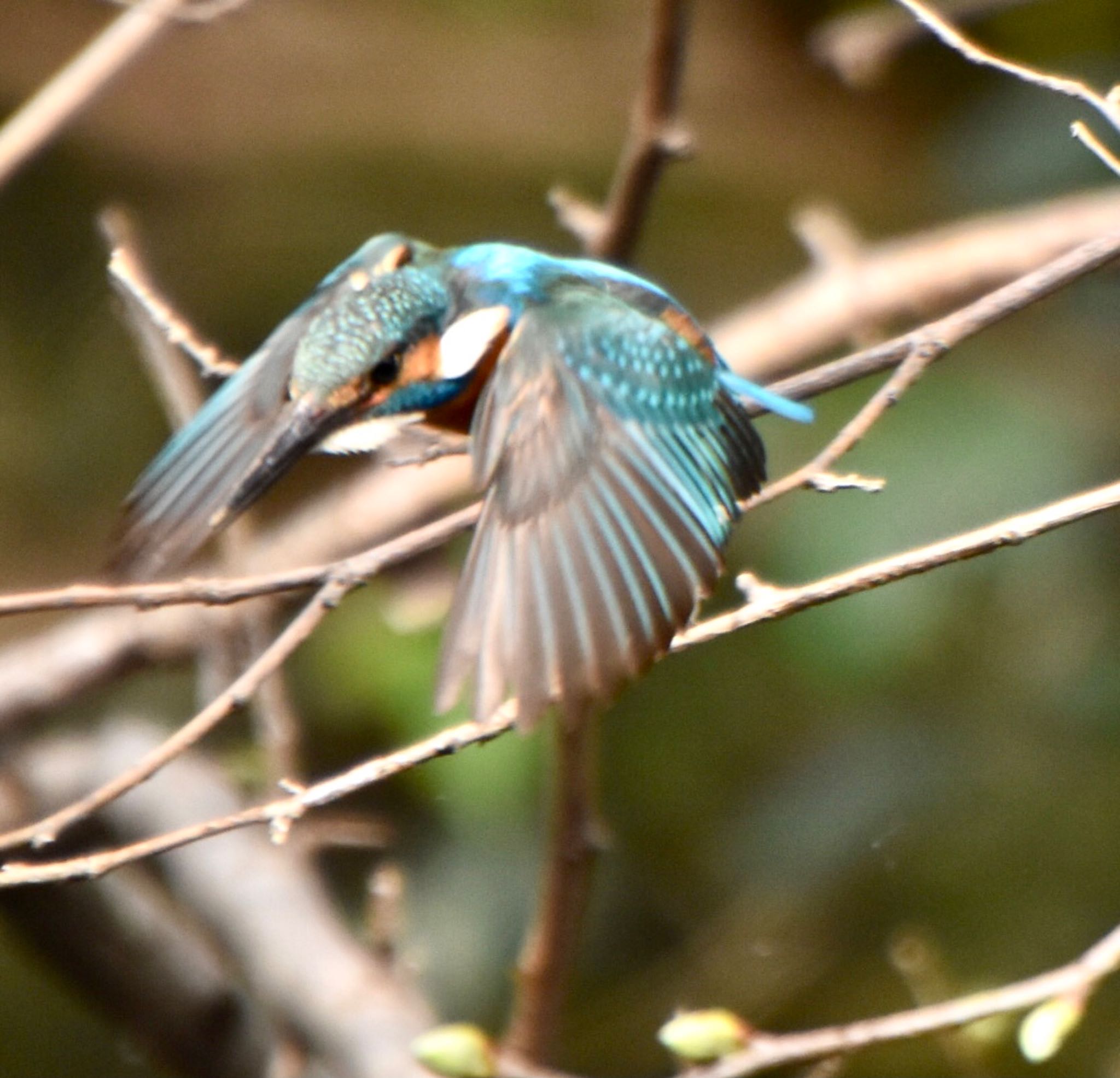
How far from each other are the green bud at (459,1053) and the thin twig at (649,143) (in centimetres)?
88

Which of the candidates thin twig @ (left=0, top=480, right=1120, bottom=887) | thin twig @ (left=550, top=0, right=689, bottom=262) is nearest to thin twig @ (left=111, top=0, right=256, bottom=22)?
thin twig @ (left=550, top=0, right=689, bottom=262)

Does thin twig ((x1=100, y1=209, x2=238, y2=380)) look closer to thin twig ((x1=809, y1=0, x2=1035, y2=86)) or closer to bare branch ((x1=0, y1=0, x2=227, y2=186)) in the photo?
bare branch ((x1=0, y1=0, x2=227, y2=186))

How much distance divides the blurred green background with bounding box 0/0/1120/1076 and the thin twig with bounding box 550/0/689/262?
18.9 inches

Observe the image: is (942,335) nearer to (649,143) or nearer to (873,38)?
(649,143)

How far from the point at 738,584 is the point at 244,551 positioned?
95 centimetres

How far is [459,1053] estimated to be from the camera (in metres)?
1.11

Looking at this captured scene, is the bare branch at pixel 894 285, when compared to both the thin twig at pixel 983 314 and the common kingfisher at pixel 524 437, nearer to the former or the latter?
the common kingfisher at pixel 524 437

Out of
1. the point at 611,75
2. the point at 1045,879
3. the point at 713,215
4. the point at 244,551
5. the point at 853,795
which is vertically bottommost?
the point at 1045,879

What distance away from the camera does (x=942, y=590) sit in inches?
86.7

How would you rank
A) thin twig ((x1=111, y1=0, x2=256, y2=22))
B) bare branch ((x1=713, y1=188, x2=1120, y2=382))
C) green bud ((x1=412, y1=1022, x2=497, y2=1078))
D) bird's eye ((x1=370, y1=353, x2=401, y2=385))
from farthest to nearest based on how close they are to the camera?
bare branch ((x1=713, y1=188, x2=1120, y2=382)) → thin twig ((x1=111, y1=0, x2=256, y2=22)) → bird's eye ((x1=370, y1=353, x2=401, y2=385)) → green bud ((x1=412, y1=1022, x2=497, y2=1078))

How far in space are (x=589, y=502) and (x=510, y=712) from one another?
20 cm

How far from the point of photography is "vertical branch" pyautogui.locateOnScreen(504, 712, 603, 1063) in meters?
1.33

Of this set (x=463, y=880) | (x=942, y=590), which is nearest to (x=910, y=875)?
(x=942, y=590)

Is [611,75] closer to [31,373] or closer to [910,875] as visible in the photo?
[31,373]
